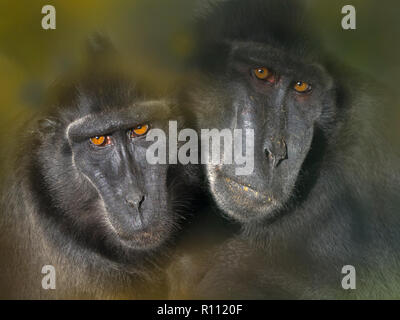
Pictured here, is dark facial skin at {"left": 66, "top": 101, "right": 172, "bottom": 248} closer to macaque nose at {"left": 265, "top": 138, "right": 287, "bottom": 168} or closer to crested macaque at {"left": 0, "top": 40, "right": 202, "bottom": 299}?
crested macaque at {"left": 0, "top": 40, "right": 202, "bottom": 299}

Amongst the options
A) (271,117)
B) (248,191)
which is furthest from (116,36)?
(248,191)

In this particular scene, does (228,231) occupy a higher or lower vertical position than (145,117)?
lower

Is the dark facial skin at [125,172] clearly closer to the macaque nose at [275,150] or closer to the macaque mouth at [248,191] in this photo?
the macaque mouth at [248,191]

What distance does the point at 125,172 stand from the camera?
Answer: 380 cm

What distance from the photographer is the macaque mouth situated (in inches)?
145

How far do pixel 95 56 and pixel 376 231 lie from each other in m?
2.32

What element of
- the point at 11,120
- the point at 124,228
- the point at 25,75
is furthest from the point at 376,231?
the point at 25,75

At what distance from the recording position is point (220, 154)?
3.77 metres

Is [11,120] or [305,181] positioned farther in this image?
[11,120]

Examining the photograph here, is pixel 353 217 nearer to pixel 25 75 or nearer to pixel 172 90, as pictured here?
pixel 172 90

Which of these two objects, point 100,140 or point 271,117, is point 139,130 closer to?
point 100,140

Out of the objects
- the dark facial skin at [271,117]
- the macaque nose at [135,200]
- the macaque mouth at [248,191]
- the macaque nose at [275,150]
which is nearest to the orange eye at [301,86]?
the dark facial skin at [271,117]

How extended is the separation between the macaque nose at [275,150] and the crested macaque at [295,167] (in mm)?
40

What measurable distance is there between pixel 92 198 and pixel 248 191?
114 cm
